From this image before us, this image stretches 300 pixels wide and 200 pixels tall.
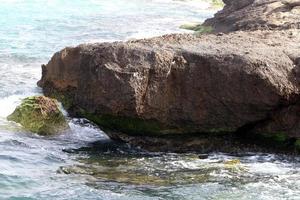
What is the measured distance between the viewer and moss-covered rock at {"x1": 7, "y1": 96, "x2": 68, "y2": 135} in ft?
47.1

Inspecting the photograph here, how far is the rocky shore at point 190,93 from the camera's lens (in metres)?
12.9

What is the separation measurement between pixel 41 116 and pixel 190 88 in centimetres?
374

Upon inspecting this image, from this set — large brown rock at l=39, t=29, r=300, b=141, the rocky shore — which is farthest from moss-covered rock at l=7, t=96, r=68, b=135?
large brown rock at l=39, t=29, r=300, b=141

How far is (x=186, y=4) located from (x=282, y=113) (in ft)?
108

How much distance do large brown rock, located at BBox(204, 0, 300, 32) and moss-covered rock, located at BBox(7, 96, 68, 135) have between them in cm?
716

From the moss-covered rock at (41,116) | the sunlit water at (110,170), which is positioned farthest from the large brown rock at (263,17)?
the moss-covered rock at (41,116)

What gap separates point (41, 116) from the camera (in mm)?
14523

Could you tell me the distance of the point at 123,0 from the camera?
44.9 meters

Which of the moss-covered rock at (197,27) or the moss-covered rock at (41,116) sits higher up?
the moss-covered rock at (197,27)

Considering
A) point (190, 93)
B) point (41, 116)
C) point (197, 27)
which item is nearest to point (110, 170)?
point (190, 93)

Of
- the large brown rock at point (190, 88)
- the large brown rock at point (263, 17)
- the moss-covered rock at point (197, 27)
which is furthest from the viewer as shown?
the moss-covered rock at point (197, 27)

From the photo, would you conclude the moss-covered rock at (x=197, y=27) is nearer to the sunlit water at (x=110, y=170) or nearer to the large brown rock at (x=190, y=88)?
the sunlit water at (x=110, y=170)

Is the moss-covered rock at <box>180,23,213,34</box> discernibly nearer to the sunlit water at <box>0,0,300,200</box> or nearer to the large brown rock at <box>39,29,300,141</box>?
the sunlit water at <box>0,0,300,200</box>

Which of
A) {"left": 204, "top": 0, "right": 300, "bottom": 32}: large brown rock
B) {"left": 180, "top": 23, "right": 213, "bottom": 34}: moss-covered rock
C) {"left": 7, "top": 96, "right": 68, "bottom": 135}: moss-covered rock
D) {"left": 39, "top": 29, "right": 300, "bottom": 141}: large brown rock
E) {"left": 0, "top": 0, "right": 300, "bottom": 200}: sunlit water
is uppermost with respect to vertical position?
{"left": 204, "top": 0, "right": 300, "bottom": 32}: large brown rock
